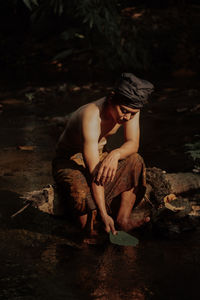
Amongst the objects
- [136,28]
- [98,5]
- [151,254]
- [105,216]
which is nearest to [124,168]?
[105,216]

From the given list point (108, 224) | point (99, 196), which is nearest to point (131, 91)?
point (99, 196)

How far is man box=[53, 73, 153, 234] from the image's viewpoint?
11.7ft

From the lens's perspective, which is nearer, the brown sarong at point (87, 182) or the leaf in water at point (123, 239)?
the leaf in water at point (123, 239)

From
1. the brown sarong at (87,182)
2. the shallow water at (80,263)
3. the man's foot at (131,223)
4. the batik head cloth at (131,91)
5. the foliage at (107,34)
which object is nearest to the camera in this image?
the shallow water at (80,263)

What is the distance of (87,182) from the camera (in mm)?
3838

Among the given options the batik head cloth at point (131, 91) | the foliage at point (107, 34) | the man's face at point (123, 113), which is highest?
the batik head cloth at point (131, 91)

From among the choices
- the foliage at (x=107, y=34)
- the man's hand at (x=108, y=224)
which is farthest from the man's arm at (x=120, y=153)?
the foliage at (x=107, y=34)

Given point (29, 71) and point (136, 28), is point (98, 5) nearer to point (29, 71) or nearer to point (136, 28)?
point (136, 28)

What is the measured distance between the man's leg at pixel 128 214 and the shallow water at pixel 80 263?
0.10 m

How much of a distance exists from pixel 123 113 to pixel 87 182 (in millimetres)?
667

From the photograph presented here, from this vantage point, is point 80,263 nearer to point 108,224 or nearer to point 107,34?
point 108,224

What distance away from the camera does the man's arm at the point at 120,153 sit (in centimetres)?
356

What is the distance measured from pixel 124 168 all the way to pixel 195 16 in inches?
438

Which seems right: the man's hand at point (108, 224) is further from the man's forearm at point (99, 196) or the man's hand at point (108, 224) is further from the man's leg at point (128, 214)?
the man's leg at point (128, 214)
